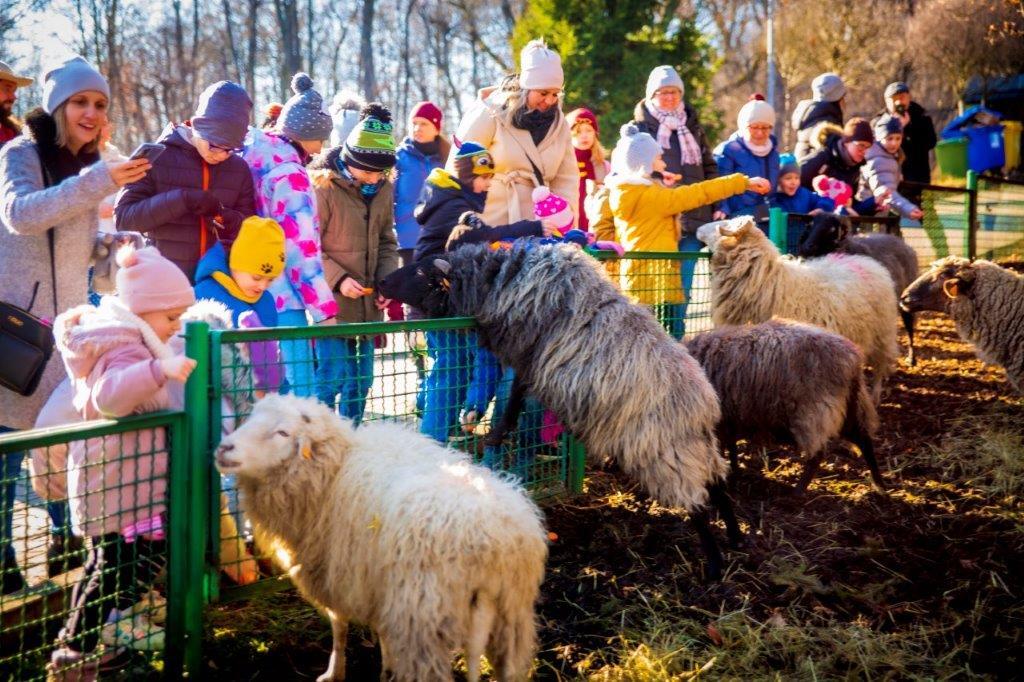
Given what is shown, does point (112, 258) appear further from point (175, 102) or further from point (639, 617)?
point (175, 102)

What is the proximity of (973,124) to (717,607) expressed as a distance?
2426 cm

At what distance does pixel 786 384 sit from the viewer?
176 inches

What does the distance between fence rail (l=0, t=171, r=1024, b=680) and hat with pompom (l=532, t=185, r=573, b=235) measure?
385 millimetres

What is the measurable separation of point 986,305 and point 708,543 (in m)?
3.89

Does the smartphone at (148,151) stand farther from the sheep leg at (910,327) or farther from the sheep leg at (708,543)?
the sheep leg at (910,327)

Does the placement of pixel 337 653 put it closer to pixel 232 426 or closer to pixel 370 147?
pixel 232 426

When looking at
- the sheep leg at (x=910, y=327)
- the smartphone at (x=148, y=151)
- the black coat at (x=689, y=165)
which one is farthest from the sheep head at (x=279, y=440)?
the sheep leg at (x=910, y=327)

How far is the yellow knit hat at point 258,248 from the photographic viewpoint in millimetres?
3777

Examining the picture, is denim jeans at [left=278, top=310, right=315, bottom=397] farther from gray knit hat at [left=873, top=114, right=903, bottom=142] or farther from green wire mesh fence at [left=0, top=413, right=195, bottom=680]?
gray knit hat at [left=873, top=114, right=903, bottom=142]

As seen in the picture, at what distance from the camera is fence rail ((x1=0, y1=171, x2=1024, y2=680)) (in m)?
2.71

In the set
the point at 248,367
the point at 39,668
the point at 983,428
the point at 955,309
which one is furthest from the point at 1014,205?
the point at 39,668

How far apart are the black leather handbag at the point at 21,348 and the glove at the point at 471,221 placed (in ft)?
6.38

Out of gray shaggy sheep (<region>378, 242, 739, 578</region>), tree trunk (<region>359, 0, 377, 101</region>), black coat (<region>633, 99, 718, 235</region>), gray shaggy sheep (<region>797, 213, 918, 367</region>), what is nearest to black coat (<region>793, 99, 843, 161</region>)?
gray shaggy sheep (<region>797, 213, 918, 367</region>)

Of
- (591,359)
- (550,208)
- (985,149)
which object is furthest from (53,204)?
(985,149)
